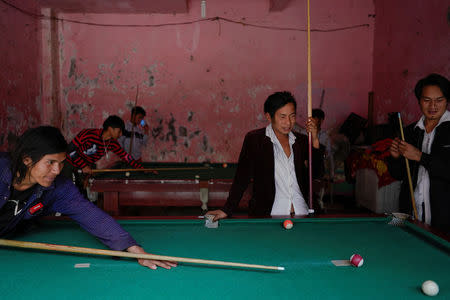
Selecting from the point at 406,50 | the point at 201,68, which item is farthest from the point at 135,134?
the point at 406,50

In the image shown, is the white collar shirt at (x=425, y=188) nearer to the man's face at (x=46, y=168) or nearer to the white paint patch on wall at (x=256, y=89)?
the man's face at (x=46, y=168)

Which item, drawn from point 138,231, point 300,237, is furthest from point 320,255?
point 138,231

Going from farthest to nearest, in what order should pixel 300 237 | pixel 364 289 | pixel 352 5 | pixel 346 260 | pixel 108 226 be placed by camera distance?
pixel 352 5, pixel 300 237, pixel 108 226, pixel 346 260, pixel 364 289

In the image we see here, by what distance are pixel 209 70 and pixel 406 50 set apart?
2.96 m

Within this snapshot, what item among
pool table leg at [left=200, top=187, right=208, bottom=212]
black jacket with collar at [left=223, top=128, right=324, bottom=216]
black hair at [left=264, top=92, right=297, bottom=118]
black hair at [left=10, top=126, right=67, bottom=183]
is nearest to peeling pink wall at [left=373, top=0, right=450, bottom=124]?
black jacket with collar at [left=223, top=128, right=324, bottom=216]

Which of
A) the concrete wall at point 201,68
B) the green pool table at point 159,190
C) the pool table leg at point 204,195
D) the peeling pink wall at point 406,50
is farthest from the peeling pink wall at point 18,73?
the peeling pink wall at point 406,50

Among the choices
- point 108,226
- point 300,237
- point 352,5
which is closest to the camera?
point 108,226

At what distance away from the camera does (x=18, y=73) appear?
484cm

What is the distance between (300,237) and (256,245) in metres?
0.25

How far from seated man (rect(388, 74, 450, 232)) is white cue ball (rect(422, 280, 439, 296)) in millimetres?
1129

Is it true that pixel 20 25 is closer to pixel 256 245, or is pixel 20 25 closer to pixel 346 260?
pixel 256 245

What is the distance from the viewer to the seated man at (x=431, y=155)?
1974 mm

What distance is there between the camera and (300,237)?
62.2 inches

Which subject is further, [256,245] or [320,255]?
[256,245]
